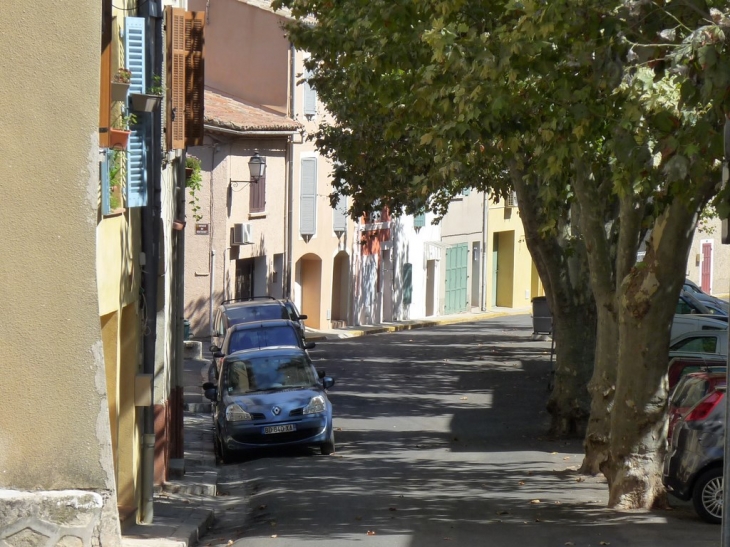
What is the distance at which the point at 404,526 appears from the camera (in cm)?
1261

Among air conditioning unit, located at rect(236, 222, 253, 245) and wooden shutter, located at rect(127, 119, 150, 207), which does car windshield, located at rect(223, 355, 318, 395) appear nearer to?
wooden shutter, located at rect(127, 119, 150, 207)

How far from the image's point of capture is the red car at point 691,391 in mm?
14052

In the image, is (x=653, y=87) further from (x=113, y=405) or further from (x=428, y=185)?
(x=428, y=185)

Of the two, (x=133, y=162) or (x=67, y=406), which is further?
(x=133, y=162)

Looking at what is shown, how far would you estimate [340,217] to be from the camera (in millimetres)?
43969

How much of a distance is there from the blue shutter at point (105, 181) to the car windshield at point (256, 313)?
17.6 metres

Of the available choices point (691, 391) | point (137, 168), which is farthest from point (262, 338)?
point (137, 168)

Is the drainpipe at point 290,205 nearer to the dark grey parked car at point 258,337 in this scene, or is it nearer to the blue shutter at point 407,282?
the blue shutter at point 407,282

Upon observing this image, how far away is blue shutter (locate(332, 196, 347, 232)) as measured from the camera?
43719 millimetres

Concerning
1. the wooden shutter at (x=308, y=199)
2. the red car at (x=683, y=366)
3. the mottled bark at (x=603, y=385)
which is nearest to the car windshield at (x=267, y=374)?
the mottled bark at (x=603, y=385)

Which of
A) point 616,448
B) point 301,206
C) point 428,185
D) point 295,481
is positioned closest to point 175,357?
point 295,481

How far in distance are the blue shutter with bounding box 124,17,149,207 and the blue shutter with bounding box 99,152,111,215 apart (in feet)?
3.81

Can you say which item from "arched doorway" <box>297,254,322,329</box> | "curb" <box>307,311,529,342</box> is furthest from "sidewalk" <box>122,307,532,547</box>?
"arched doorway" <box>297,254,322,329</box>

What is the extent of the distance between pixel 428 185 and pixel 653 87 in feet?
26.2
